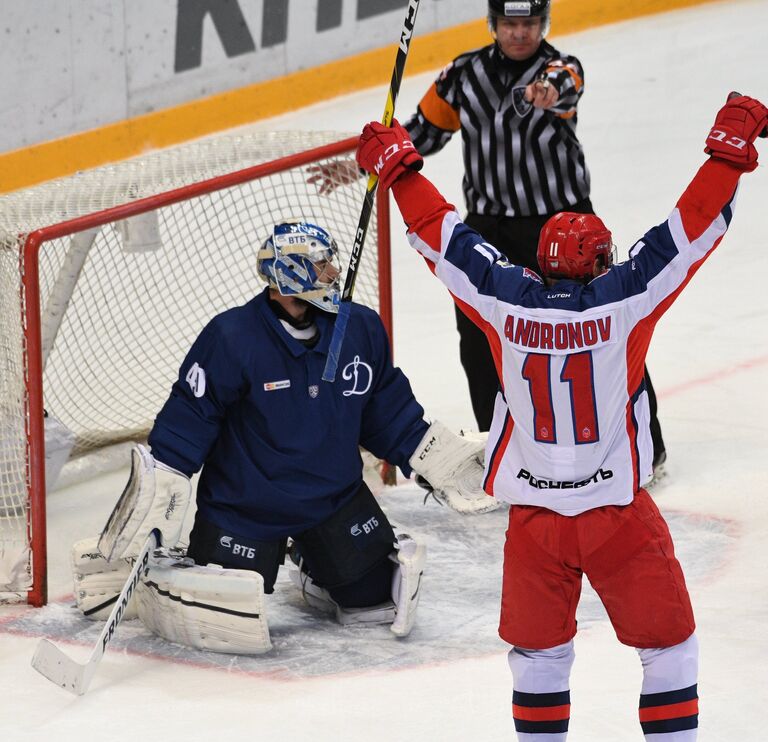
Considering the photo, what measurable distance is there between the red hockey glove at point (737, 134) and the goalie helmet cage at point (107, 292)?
1149mm

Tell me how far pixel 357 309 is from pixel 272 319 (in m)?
0.21

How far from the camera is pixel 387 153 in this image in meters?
2.74

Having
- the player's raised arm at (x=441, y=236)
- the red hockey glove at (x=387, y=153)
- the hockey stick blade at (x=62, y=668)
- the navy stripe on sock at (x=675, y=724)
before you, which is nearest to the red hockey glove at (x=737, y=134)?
the player's raised arm at (x=441, y=236)

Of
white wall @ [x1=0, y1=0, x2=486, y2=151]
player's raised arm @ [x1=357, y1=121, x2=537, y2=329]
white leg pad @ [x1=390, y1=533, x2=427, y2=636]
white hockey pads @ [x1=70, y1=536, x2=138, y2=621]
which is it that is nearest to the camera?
player's raised arm @ [x1=357, y1=121, x2=537, y2=329]

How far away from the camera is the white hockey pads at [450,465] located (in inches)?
136

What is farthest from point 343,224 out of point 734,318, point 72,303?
point 734,318

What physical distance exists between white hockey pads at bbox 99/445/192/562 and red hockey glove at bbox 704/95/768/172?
51.0 inches

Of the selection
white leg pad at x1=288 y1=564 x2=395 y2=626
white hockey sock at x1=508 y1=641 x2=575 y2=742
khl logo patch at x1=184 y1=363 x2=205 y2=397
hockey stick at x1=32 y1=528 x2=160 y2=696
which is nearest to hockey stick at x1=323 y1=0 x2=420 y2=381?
khl logo patch at x1=184 y1=363 x2=205 y2=397

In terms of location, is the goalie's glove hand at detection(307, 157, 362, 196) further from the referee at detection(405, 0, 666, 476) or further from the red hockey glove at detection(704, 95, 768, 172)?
the red hockey glove at detection(704, 95, 768, 172)

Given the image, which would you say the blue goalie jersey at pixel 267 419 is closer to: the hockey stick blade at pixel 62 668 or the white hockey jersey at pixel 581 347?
the hockey stick blade at pixel 62 668

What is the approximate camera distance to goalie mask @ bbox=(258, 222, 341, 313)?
3217mm

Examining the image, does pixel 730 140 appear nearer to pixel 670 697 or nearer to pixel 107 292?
pixel 670 697

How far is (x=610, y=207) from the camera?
21.0ft

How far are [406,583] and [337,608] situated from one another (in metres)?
0.21
